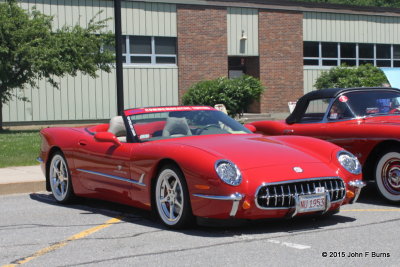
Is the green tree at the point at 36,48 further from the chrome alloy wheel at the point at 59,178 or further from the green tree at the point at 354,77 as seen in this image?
the chrome alloy wheel at the point at 59,178

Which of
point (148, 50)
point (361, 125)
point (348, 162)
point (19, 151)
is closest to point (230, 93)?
point (148, 50)

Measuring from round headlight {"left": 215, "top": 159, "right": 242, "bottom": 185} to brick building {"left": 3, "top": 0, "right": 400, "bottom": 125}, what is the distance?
1971 cm

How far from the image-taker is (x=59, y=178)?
8.41m

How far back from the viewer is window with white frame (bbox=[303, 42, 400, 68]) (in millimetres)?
31156

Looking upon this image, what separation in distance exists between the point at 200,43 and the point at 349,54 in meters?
8.58

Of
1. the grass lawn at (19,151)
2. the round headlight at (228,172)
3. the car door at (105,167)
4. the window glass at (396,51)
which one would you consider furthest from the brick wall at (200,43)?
the round headlight at (228,172)

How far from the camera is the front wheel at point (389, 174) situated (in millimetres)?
7621

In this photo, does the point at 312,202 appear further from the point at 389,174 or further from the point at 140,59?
the point at 140,59

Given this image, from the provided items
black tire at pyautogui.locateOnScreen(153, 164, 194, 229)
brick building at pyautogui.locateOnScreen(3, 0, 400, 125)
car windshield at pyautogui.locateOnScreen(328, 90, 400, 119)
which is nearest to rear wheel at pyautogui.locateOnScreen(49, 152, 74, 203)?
black tire at pyautogui.locateOnScreen(153, 164, 194, 229)

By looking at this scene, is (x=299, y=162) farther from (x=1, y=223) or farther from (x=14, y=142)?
(x=14, y=142)

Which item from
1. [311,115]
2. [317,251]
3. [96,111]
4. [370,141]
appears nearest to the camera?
[317,251]

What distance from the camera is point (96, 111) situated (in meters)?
26.0

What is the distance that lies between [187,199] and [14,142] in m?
10.7

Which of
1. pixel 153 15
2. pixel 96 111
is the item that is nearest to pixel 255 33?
pixel 153 15
